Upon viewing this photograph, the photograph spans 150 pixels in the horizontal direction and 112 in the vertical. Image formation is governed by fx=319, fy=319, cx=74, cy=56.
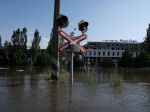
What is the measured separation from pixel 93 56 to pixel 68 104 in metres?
155

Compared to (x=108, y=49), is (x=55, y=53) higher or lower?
lower

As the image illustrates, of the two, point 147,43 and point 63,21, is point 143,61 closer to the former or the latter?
point 147,43

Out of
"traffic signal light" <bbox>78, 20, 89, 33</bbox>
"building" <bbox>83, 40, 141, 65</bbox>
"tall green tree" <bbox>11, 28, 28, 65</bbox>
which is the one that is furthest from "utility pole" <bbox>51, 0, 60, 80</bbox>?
"building" <bbox>83, 40, 141, 65</bbox>

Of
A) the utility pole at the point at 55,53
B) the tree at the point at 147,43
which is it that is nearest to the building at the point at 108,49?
the tree at the point at 147,43

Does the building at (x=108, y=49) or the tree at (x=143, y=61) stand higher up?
the building at (x=108, y=49)

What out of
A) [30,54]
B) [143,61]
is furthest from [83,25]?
[30,54]

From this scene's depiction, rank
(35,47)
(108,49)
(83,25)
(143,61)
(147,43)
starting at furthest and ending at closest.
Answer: (108,49) < (35,47) < (143,61) < (147,43) < (83,25)

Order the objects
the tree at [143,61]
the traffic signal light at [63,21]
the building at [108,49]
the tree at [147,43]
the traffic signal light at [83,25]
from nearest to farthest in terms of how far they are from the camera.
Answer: the traffic signal light at [83,25] < the traffic signal light at [63,21] < the tree at [147,43] < the tree at [143,61] < the building at [108,49]

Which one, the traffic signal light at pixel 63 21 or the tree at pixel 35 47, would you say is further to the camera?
the tree at pixel 35 47

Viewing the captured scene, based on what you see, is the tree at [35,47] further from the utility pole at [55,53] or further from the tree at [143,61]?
the utility pole at [55,53]

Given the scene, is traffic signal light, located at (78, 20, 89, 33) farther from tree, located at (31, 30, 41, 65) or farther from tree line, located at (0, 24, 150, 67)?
tree, located at (31, 30, 41, 65)

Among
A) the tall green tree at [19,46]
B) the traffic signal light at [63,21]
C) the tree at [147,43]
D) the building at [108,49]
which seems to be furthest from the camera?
the building at [108,49]

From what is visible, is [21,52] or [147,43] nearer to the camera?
[147,43]

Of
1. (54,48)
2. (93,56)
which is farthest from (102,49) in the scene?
(54,48)
